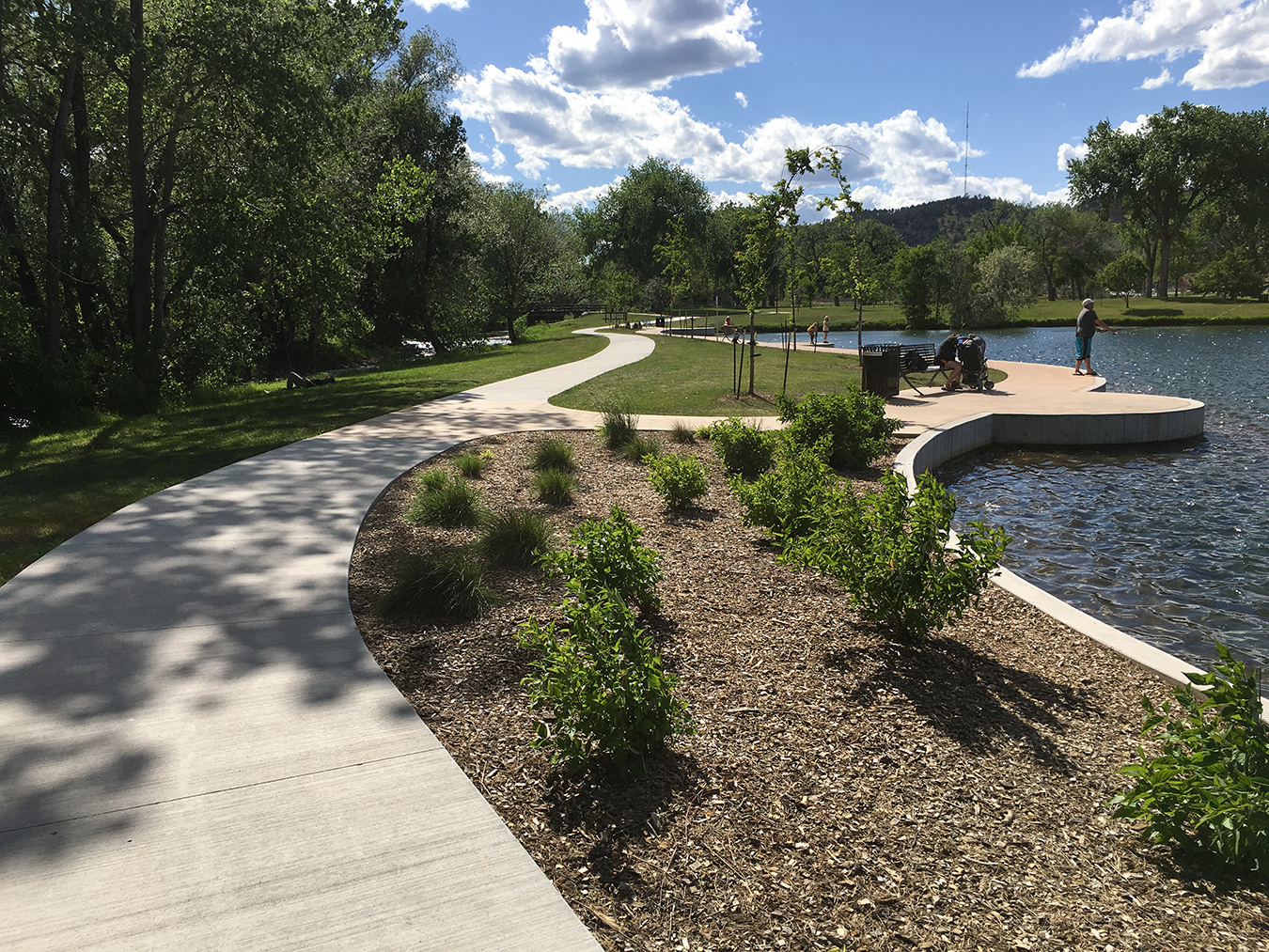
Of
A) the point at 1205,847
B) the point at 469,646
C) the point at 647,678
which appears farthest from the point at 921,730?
the point at 469,646

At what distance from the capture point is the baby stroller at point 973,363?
1472 cm

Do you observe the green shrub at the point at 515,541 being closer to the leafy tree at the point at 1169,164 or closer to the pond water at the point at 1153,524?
the pond water at the point at 1153,524

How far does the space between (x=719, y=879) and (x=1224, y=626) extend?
4.81 m

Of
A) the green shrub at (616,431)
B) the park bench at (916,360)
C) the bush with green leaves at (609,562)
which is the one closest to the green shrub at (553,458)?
the green shrub at (616,431)

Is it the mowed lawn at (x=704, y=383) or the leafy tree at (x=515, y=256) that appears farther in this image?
the leafy tree at (x=515, y=256)

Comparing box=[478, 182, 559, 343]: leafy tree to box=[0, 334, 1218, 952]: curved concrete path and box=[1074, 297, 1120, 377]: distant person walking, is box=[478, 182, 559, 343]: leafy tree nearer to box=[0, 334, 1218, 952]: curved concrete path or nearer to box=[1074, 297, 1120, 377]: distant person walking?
box=[1074, 297, 1120, 377]: distant person walking

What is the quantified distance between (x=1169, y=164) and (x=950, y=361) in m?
63.1

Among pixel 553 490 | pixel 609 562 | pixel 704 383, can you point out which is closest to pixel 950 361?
pixel 704 383

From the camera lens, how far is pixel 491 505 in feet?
23.1

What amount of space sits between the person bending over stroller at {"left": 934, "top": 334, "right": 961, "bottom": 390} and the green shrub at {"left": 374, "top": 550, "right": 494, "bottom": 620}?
1261 cm

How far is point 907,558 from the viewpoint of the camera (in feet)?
13.4

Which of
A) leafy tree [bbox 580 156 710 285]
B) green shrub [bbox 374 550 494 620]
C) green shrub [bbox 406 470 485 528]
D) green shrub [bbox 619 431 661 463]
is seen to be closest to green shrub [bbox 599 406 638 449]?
green shrub [bbox 619 431 661 463]

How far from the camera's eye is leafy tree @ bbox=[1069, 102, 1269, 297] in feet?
198

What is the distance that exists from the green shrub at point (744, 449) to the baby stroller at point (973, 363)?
327 inches
